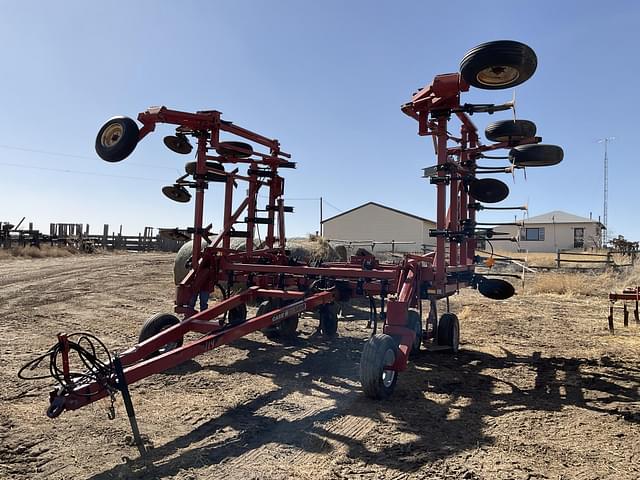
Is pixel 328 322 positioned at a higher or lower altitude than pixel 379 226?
lower

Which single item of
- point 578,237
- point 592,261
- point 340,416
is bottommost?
point 340,416

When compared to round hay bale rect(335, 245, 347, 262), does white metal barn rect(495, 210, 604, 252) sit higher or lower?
higher

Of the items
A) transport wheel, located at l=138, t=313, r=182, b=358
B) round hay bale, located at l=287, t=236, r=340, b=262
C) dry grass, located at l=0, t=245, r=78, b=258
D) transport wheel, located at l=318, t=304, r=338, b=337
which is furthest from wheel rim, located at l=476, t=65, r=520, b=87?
dry grass, located at l=0, t=245, r=78, b=258

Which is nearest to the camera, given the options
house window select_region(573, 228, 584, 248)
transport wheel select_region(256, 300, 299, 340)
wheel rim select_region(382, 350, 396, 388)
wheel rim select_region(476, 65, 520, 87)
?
wheel rim select_region(382, 350, 396, 388)

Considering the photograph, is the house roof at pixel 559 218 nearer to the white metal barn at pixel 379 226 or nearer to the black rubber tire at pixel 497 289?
the white metal barn at pixel 379 226

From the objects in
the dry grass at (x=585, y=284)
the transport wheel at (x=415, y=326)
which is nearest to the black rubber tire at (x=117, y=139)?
the transport wheel at (x=415, y=326)

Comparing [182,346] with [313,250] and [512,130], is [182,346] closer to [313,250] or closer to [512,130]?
[512,130]

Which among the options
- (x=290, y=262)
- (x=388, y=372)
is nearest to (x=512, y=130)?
(x=290, y=262)

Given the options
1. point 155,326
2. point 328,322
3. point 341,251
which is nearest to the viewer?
point 155,326

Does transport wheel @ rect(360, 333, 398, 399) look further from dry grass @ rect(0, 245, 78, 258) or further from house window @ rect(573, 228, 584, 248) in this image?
house window @ rect(573, 228, 584, 248)

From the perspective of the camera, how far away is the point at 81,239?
30.6 meters

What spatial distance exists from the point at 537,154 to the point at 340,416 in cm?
497

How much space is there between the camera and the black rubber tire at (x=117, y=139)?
627 cm

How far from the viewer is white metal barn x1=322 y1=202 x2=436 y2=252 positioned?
44906 mm
